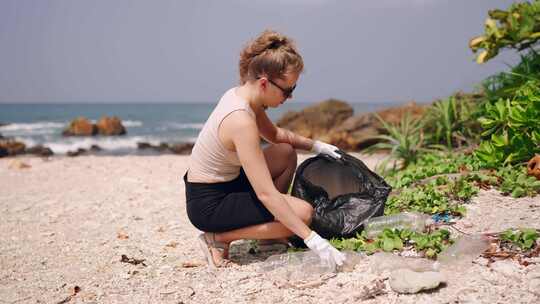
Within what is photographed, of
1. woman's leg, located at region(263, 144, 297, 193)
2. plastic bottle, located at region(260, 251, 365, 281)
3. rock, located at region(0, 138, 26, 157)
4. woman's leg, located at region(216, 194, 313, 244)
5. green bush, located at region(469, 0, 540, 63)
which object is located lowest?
rock, located at region(0, 138, 26, 157)

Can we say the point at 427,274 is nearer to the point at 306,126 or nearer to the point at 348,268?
the point at 348,268

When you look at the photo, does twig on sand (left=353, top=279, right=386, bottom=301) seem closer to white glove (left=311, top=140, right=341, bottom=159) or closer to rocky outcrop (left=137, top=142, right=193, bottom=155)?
white glove (left=311, top=140, right=341, bottom=159)

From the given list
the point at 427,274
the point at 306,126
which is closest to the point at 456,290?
the point at 427,274

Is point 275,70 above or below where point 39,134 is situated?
above

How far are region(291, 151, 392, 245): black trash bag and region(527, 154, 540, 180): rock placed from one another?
1335mm

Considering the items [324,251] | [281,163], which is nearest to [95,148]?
[281,163]

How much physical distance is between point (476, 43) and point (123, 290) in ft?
16.9

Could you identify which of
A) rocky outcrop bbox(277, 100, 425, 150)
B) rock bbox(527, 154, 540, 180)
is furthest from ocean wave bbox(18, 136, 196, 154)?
rock bbox(527, 154, 540, 180)

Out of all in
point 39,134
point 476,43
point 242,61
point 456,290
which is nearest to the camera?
point 456,290

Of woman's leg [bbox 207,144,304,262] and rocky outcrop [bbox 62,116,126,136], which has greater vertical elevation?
woman's leg [bbox 207,144,304,262]

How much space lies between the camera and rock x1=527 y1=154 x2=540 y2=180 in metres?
4.03

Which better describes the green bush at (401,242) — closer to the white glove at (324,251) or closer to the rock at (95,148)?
the white glove at (324,251)

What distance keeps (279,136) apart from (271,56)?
100 cm

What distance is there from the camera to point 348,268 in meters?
2.98
